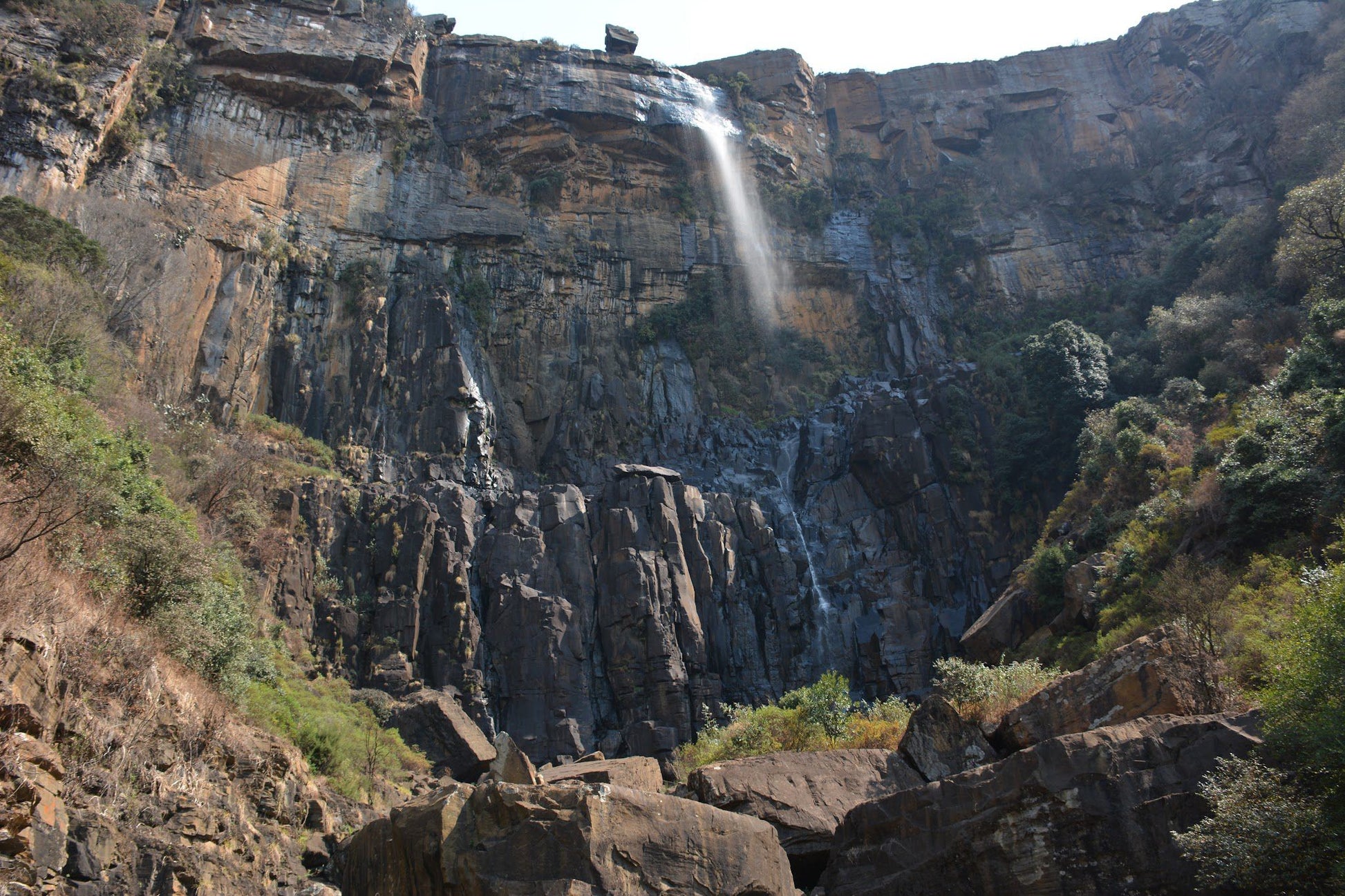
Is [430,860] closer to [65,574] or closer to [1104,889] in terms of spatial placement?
[65,574]

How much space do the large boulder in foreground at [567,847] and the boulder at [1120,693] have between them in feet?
18.3

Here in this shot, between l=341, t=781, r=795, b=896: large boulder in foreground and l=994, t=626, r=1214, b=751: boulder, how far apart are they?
18.3ft

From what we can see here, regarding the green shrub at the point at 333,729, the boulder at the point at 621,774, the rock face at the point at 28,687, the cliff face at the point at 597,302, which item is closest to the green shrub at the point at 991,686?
the boulder at the point at 621,774

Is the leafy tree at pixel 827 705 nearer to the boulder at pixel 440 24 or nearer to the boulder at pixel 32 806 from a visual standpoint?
the boulder at pixel 32 806

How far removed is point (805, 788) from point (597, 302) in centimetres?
2819

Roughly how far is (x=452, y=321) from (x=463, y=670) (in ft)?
46.0

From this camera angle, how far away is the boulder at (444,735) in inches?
946

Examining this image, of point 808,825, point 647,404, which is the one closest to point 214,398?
point 647,404

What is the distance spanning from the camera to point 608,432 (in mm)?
36750

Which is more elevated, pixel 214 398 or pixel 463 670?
pixel 214 398

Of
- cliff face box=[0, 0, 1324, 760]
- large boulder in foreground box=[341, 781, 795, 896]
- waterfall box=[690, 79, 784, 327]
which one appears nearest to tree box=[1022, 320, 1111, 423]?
cliff face box=[0, 0, 1324, 760]

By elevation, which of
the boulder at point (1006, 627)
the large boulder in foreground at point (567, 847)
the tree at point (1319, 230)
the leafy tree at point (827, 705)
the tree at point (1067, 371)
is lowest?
the large boulder in foreground at point (567, 847)

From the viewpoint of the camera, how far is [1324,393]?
68.4ft

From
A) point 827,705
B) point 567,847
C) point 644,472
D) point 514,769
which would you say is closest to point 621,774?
point 514,769
